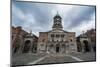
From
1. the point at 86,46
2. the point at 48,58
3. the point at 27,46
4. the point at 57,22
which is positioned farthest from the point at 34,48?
the point at 86,46

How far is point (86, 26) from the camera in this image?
283cm

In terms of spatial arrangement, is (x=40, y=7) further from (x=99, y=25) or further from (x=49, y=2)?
(x=99, y=25)


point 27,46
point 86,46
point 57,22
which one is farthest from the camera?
point 86,46

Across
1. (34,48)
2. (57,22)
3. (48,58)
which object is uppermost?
(57,22)

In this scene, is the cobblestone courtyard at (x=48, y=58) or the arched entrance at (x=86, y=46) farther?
the arched entrance at (x=86, y=46)

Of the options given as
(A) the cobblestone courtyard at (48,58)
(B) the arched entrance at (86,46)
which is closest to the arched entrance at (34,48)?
(A) the cobblestone courtyard at (48,58)

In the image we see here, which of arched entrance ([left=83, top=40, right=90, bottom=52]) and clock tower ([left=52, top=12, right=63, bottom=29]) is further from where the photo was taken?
arched entrance ([left=83, top=40, right=90, bottom=52])

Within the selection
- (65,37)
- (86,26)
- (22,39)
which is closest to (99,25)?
(86,26)

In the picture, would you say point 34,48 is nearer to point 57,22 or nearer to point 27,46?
point 27,46

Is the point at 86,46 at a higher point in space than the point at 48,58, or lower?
higher

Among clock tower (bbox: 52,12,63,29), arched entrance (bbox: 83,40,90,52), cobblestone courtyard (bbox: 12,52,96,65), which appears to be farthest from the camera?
arched entrance (bbox: 83,40,90,52)

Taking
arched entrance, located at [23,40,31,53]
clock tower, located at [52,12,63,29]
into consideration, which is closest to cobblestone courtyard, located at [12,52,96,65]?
arched entrance, located at [23,40,31,53]

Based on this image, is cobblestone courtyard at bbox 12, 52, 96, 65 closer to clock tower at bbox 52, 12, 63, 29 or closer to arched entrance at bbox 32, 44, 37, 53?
arched entrance at bbox 32, 44, 37, 53

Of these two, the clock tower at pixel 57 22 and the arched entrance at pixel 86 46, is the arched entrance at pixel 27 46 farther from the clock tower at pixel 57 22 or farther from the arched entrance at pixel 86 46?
the arched entrance at pixel 86 46
